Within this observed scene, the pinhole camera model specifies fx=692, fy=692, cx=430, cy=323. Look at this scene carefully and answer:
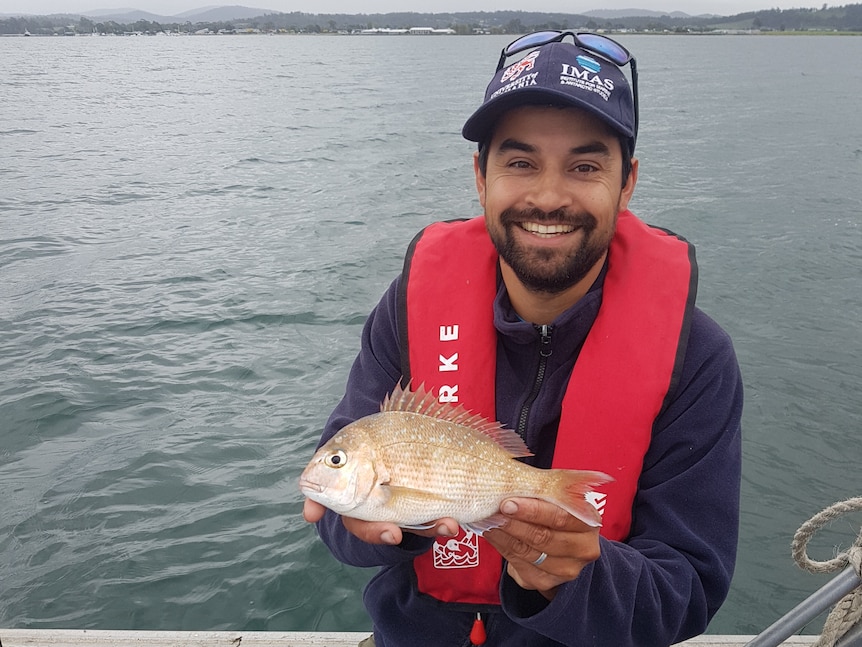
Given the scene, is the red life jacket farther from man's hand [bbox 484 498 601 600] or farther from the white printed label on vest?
man's hand [bbox 484 498 601 600]

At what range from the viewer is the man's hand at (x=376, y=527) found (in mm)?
2373

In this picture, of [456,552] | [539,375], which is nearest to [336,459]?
[456,552]

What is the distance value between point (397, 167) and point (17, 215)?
11216mm

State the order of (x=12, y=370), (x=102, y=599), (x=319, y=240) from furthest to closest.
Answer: (x=319, y=240)
(x=12, y=370)
(x=102, y=599)

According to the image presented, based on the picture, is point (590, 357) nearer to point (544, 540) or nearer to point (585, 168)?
point (585, 168)

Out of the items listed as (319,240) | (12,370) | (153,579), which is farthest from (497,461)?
(319,240)

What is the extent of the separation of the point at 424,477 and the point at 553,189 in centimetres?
130

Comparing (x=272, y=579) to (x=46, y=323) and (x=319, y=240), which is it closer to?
(x=46, y=323)

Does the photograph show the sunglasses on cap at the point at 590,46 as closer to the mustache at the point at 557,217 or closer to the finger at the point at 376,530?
the mustache at the point at 557,217

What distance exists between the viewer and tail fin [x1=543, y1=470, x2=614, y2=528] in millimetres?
2291

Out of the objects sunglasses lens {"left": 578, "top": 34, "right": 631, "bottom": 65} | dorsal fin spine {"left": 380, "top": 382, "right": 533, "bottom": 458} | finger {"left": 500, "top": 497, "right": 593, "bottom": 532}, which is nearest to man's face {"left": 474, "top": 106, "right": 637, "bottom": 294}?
sunglasses lens {"left": 578, "top": 34, "right": 631, "bottom": 65}

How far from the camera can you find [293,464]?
24.4 ft

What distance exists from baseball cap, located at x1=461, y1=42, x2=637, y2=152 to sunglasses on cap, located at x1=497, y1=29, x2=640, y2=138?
0.29ft

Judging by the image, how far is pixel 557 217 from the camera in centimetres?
290
